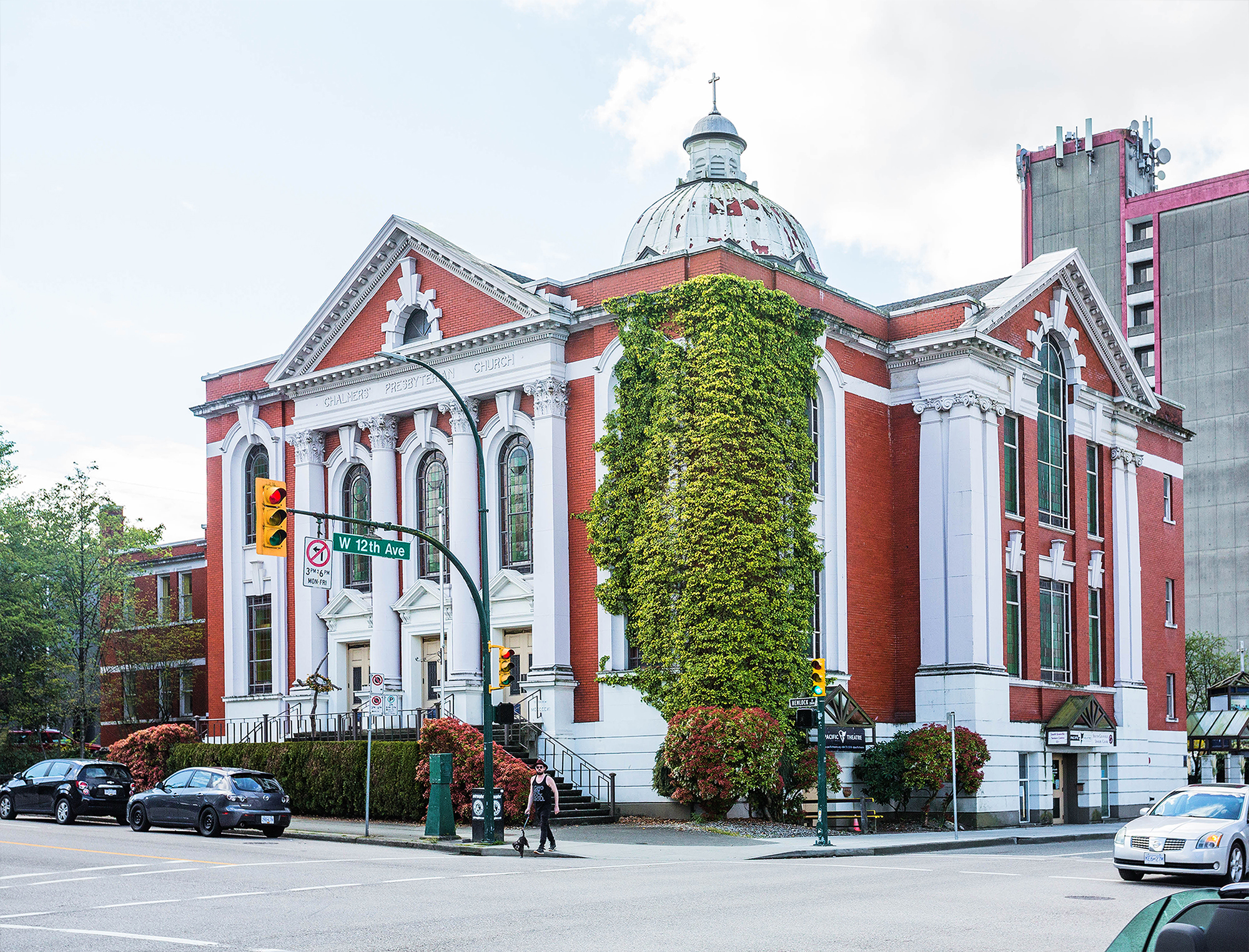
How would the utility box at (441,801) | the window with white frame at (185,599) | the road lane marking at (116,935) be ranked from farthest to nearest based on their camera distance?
the window with white frame at (185,599) → the utility box at (441,801) → the road lane marking at (116,935)

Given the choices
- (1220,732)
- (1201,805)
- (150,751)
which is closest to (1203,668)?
(1220,732)

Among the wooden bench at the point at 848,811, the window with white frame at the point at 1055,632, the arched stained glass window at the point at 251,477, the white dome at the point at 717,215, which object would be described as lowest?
the wooden bench at the point at 848,811

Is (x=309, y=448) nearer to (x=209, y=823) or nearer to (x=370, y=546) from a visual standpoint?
(x=209, y=823)

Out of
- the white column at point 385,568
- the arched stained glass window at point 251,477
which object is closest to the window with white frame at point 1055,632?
the white column at point 385,568

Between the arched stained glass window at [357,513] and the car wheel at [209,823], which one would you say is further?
the arched stained glass window at [357,513]

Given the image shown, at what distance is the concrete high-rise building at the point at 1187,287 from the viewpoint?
7919 cm

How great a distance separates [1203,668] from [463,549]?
46.3 m

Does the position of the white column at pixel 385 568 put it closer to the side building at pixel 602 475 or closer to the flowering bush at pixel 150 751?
the side building at pixel 602 475

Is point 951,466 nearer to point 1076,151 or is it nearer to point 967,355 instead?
point 967,355

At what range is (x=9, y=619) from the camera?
46.4 metres

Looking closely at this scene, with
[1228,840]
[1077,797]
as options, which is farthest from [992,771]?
[1228,840]

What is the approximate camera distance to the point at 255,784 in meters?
29.2

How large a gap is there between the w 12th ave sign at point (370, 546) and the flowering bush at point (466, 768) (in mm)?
5106

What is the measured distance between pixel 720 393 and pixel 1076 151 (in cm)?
6279
